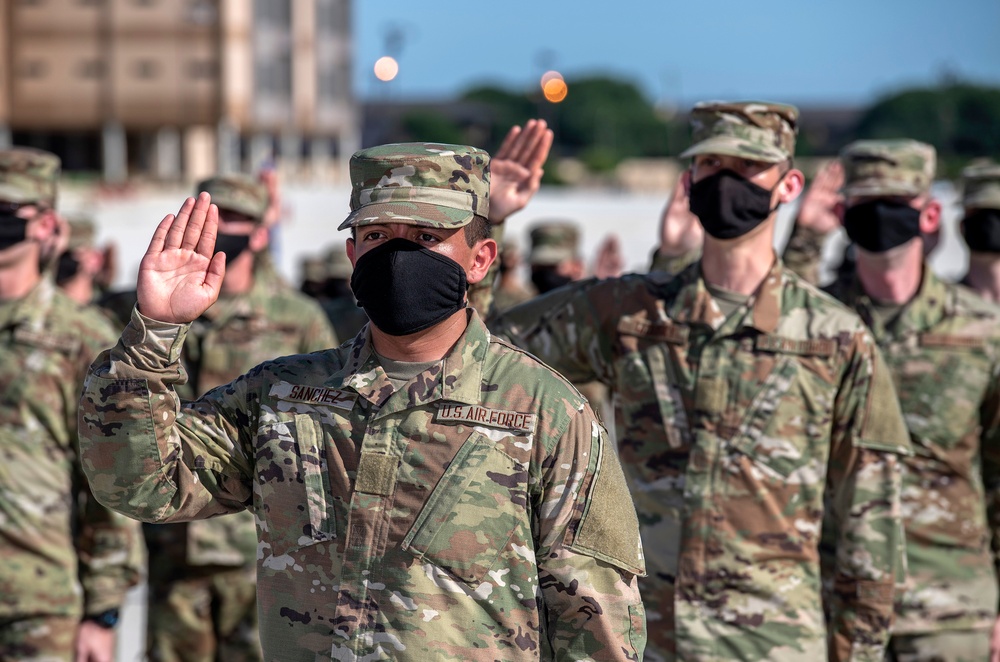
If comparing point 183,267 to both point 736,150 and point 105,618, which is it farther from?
point 105,618

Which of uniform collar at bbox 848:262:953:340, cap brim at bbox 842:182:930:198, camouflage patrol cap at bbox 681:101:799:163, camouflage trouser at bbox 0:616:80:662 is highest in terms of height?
camouflage patrol cap at bbox 681:101:799:163

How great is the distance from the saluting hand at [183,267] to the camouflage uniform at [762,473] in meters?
1.79

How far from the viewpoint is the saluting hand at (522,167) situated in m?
4.31

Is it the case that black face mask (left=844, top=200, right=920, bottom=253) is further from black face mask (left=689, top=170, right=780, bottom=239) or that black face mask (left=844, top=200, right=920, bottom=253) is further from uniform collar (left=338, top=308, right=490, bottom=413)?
uniform collar (left=338, top=308, right=490, bottom=413)

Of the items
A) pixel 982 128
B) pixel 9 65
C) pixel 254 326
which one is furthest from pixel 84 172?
pixel 254 326

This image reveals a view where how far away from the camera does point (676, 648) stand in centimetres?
418

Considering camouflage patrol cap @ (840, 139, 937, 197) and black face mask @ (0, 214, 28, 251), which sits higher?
camouflage patrol cap @ (840, 139, 937, 197)

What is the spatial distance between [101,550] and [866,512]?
258cm

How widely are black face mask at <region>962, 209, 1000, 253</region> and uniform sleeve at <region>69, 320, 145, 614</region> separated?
367cm

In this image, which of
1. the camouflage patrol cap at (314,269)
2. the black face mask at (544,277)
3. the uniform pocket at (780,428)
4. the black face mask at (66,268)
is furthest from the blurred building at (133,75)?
the uniform pocket at (780,428)

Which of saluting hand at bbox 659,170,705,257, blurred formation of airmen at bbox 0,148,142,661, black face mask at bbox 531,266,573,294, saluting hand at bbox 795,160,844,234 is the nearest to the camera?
blurred formation of airmen at bbox 0,148,142,661

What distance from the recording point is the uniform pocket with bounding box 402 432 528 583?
291 cm

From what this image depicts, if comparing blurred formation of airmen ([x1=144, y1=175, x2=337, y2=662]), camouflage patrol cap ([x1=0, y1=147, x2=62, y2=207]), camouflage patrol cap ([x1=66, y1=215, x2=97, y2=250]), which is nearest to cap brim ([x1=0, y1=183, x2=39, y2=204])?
camouflage patrol cap ([x1=0, y1=147, x2=62, y2=207])

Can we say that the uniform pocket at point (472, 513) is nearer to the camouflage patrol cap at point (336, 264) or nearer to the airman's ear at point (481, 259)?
the airman's ear at point (481, 259)
